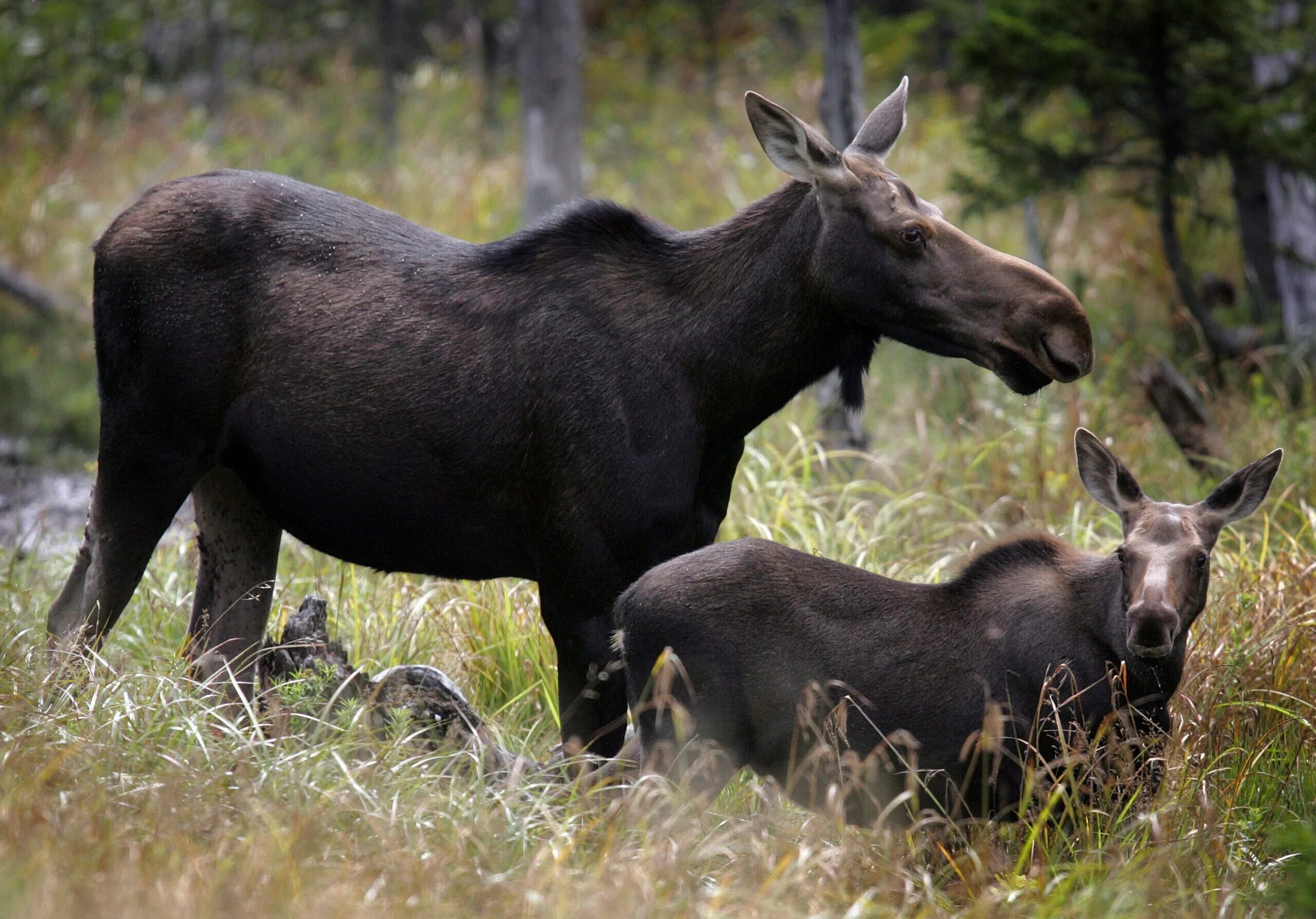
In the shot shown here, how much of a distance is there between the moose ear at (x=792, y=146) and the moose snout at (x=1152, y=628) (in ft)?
5.04

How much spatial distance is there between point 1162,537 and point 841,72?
14.9 ft

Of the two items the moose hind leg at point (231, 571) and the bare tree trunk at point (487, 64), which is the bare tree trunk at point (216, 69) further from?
the moose hind leg at point (231, 571)

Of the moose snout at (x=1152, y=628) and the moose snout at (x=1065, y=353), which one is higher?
the moose snout at (x=1065, y=353)

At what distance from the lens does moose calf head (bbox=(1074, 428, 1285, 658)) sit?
3957 mm

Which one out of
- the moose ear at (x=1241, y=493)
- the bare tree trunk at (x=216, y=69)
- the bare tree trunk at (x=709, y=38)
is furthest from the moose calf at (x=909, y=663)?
the bare tree trunk at (x=709, y=38)

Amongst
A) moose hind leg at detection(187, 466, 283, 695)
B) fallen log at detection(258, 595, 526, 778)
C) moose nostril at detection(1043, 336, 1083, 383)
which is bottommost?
fallen log at detection(258, 595, 526, 778)

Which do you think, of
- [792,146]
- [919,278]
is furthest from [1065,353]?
[792,146]

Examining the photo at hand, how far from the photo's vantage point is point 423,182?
13.0m

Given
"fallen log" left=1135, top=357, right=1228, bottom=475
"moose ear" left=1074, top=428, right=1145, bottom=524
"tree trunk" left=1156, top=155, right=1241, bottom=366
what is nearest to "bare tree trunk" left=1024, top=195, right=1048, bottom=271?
"tree trunk" left=1156, top=155, right=1241, bottom=366

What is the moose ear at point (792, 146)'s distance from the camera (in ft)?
13.9

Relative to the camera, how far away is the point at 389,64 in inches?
566

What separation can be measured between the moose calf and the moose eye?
96cm

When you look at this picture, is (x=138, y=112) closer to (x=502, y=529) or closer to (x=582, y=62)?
(x=582, y=62)

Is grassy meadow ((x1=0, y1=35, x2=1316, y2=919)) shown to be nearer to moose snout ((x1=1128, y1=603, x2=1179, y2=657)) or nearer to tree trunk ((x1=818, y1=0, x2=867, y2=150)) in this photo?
moose snout ((x1=1128, y1=603, x2=1179, y2=657))
